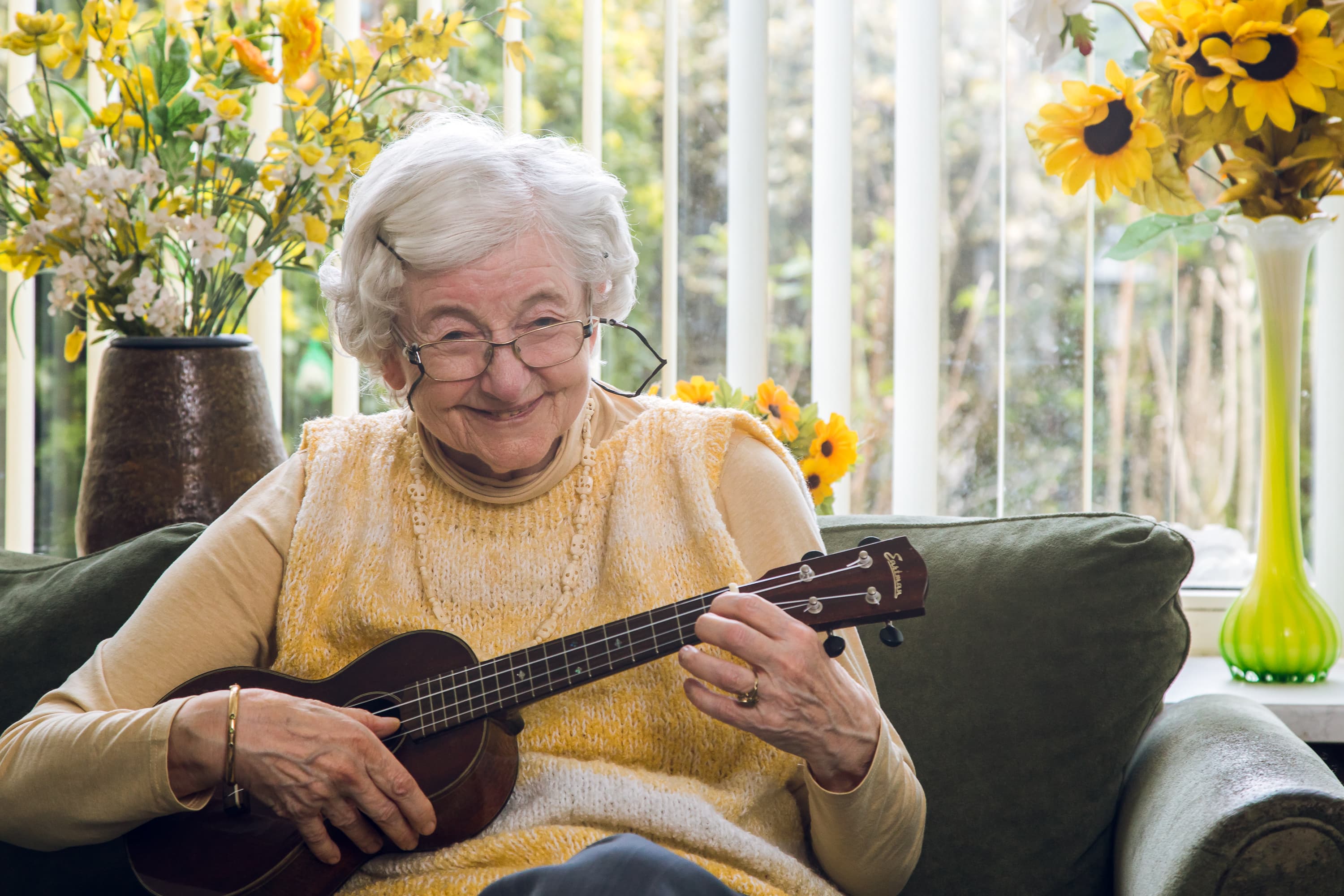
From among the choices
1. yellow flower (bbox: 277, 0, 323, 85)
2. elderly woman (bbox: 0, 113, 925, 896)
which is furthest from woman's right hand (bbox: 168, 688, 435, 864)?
yellow flower (bbox: 277, 0, 323, 85)

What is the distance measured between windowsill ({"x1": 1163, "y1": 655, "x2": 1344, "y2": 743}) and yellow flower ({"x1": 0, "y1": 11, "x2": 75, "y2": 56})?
1.74 meters

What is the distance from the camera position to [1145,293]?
6.86 feet

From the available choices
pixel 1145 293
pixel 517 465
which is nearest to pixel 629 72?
pixel 1145 293

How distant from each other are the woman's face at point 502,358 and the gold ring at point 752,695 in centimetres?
37

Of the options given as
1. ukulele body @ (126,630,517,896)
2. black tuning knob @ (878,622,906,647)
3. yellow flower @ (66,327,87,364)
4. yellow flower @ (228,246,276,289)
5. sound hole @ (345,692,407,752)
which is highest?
yellow flower @ (228,246,276,289)

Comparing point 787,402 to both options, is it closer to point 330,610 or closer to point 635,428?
point 635,428

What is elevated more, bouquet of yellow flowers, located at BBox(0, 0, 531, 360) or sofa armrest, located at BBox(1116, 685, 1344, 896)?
bouquet of yellow flowers, located at BBox(0, 0, 531, 360)

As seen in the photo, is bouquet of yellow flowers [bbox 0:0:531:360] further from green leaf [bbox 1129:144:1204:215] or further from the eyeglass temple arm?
green leaf [bbox 1129:144:1204:215]

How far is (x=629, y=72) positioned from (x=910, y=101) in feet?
1.77

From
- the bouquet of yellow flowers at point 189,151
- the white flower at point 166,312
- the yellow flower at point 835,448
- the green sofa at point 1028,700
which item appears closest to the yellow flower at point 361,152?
the bouquet of yellow flowers at point 189,151

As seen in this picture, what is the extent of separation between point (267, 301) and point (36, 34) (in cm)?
69

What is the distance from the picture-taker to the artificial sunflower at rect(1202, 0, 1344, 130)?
4.84 ft

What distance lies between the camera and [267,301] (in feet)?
7.02

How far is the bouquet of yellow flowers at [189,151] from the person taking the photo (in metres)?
1.57
